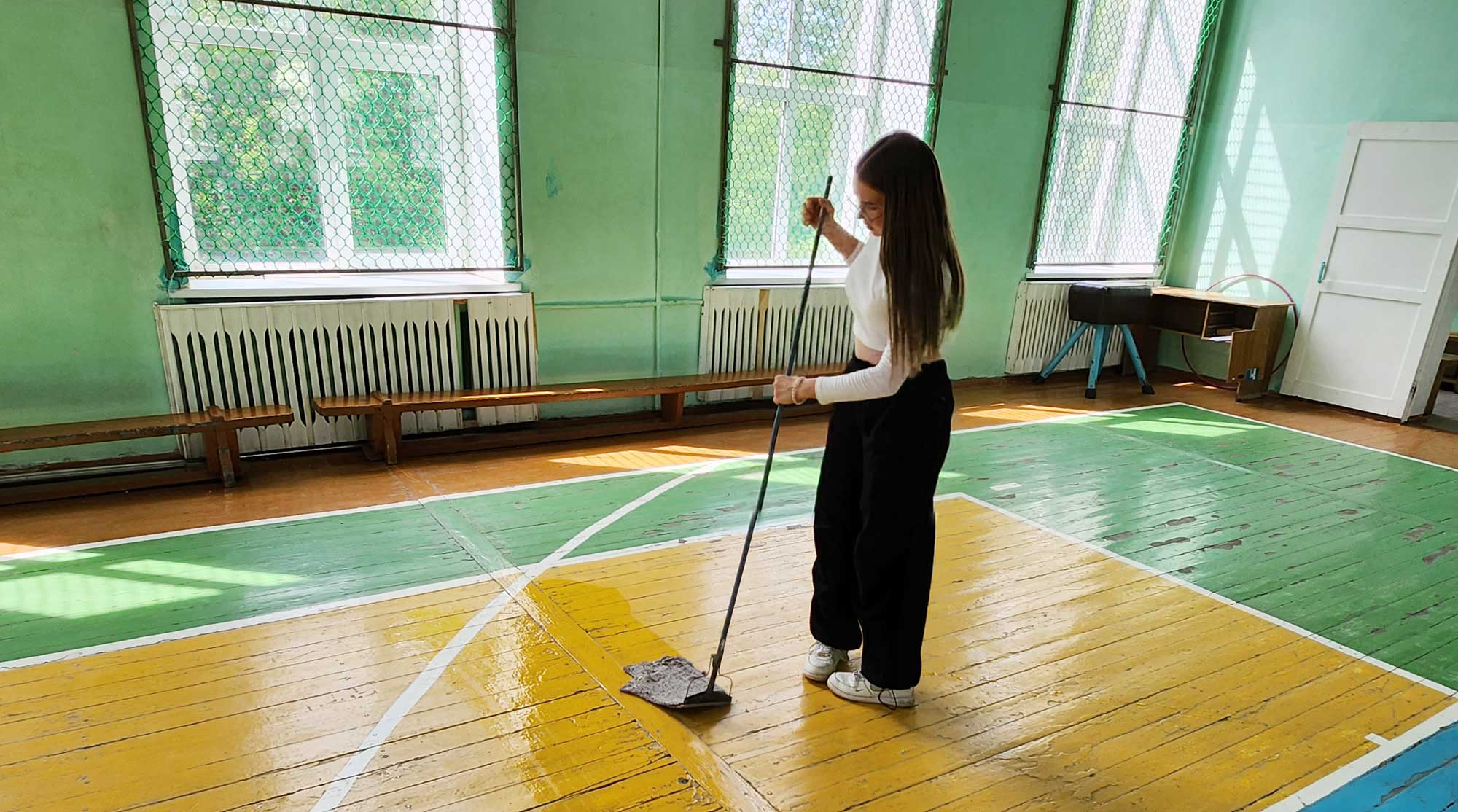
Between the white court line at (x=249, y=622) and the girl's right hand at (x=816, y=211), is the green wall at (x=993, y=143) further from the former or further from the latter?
the white court line at (x=249, y=622)

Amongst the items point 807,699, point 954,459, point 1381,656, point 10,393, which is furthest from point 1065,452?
point 10,393

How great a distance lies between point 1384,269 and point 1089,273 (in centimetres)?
200

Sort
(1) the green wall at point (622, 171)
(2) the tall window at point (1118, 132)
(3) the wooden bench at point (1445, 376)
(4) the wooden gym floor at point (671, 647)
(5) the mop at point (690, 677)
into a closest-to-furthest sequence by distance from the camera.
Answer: (4) the wooden gym floor at point (671, 647) → (5) the mop at point (690, 677) → (1) the green wall at point (622, 171) → (3) the wooden bench at point (1445, 376) → (2) the tall window at point (1118, 132)

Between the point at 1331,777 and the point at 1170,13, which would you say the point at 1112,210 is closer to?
the point at 1170,13

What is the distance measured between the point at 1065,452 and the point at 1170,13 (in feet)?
14.1

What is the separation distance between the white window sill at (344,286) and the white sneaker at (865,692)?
10.1 feet

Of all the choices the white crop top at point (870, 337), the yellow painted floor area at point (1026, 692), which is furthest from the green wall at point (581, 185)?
the white crop top at point (870, 337)

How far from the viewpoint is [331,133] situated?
4.07 metres

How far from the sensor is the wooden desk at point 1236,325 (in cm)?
627

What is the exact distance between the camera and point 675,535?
11.4ft

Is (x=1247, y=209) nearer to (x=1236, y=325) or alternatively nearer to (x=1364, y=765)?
(x=1236, y=325)

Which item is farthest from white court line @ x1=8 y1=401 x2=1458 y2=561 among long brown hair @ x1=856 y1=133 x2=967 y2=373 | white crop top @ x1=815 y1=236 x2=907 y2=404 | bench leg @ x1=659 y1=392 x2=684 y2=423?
long brown hair @ x1=856 y1=133 x2=967 y2=373

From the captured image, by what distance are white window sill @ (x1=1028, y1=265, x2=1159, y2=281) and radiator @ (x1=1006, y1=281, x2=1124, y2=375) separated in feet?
0.24

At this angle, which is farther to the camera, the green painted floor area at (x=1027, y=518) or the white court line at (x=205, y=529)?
the white court line at (x=205, y=529)
